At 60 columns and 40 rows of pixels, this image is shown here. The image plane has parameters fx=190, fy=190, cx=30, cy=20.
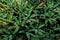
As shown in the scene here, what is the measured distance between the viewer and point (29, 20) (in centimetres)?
351

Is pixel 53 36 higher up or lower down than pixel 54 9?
lower down

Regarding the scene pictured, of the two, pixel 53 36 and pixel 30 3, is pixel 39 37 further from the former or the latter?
pixel 30 3

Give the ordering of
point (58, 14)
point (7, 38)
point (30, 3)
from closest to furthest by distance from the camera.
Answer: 1. point (7, 38)
2. point (58, 14)
3. point (30, 3)

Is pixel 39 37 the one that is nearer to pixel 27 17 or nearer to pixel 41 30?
pixel 41 30

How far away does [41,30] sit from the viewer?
3.43 meters

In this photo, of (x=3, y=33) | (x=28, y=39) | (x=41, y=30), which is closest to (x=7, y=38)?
(x=3, y=33)

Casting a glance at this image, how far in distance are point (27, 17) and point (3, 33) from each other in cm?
53

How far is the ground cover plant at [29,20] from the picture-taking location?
3426mm

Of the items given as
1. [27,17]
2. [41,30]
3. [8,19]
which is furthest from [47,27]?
[8,19]

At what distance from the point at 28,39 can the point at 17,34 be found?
228 mm

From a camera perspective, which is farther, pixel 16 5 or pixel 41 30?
pixel 16 5

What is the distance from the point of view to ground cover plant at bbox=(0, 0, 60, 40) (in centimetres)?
343

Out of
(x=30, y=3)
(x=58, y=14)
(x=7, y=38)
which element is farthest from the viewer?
(x=30, y=3)

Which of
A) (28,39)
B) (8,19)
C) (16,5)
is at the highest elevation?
(16,5)
